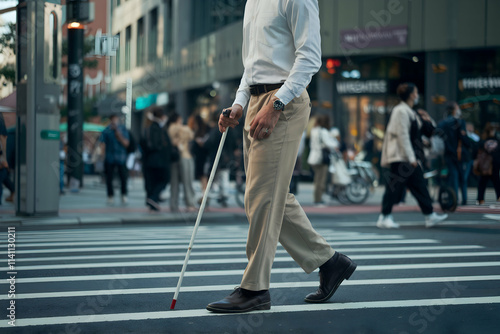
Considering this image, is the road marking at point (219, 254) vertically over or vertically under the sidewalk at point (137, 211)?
over

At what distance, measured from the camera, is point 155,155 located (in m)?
13.4

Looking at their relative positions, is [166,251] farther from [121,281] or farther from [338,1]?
[338,1]

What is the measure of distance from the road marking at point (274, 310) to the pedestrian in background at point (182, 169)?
900 cm

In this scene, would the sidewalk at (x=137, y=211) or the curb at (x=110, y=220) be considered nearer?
the curb at (x=110, y=220)

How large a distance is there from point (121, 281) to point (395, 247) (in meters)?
3.55

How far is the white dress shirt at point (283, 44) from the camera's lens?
4.24m

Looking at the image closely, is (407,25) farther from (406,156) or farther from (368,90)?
(406,156)

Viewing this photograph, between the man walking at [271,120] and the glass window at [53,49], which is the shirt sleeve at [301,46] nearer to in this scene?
the man walking at [271,120]

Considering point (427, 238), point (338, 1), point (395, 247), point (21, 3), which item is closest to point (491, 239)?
point (427, 238)

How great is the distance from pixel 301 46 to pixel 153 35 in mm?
42515

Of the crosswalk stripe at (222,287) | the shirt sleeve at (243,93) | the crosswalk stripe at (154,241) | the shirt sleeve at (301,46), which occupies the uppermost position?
the shirt sleeve at (301,46)

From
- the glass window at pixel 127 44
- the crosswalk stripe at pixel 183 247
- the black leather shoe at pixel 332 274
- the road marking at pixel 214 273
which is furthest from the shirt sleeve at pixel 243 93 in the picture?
the glass window at pixel 127 44

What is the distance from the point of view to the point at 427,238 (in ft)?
29.5

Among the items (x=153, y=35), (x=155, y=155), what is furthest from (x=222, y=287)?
(x=153, y=35)
